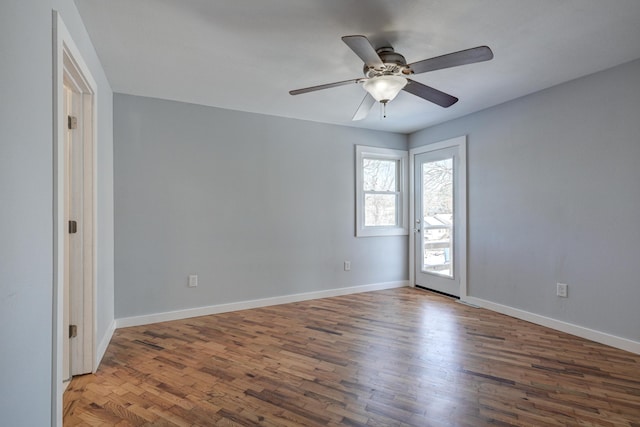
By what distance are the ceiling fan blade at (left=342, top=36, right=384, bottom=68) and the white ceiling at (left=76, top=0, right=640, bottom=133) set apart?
26 cm

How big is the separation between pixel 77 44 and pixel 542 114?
13.0 feet

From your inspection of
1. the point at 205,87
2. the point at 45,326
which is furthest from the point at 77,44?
the point at 45,326

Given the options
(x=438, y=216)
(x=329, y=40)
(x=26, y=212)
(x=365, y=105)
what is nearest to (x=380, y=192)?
(x=438, y=216)

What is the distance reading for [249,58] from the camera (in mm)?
2613

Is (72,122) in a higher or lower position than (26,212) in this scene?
higher

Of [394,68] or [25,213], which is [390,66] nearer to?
[394,68]

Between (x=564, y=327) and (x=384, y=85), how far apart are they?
2.87 meters

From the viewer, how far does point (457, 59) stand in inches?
78.7

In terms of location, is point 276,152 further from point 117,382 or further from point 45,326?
point 45,326

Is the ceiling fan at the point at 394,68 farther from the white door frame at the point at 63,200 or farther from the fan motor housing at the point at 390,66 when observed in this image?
the white door frame at the point at 63,200

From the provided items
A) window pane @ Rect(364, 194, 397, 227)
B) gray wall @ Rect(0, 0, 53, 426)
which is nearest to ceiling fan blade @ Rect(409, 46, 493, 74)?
gray wall @ Rect(0, 0, 53, 426)

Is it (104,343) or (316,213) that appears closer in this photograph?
(104,343)

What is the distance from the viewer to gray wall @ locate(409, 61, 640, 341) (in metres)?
2.79

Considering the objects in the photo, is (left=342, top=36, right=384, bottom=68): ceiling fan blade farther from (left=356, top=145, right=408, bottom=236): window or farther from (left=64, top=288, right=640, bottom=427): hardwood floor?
(left=356, top=145, right=408, bottom=236): window
